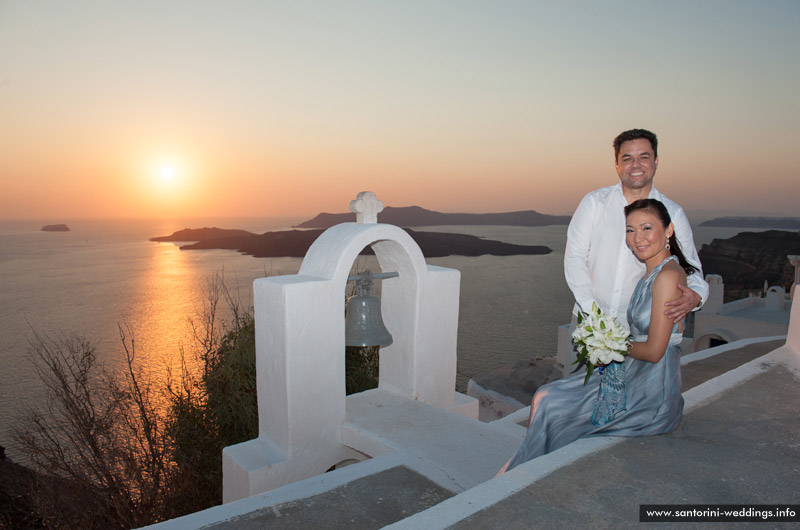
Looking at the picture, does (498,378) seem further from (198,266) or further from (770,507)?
(198,266)

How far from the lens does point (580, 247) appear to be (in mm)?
3297

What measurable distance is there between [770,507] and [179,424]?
24.4 feet

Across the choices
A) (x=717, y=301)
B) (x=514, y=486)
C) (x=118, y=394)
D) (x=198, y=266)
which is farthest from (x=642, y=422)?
(x=198, y=266)

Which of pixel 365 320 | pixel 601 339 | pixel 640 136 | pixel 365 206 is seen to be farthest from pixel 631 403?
pixel 365 206

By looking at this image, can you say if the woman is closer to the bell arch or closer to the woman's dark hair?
the woman's dark hair

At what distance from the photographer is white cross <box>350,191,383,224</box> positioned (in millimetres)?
4520

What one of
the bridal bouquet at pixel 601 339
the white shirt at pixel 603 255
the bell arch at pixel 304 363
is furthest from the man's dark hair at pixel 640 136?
the bell arch at pixel 304 363

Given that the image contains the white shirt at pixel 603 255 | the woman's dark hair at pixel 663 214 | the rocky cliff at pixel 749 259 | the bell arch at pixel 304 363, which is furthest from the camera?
the rocky cliff at pixel 749 259

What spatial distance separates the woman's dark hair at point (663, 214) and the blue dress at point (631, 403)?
10cm

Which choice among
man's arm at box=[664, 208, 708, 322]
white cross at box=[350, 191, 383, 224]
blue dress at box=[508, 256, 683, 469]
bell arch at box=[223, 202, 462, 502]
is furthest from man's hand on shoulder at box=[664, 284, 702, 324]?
white cross at box=[350, 191, 383, 224]

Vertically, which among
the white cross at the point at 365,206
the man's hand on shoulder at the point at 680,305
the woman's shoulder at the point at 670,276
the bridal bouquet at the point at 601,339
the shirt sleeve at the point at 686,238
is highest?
the white cross at the point at 365,206

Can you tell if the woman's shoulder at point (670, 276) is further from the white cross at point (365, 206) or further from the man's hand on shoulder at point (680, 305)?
the white cross at point (365, 206)

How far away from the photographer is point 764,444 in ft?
9.56

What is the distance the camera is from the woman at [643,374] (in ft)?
8.71
